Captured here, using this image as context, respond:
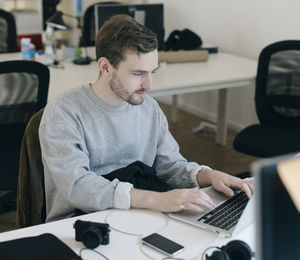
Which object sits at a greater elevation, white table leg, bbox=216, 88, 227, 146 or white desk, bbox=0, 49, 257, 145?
white desk, bbox=0, 49, 257, 145

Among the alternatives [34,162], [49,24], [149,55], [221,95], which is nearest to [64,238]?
[34,162]

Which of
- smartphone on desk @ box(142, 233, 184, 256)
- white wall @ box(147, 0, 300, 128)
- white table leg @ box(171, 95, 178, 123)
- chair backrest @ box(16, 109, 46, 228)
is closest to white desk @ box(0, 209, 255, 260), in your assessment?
smartphone on desk @ box(142, 233, 184, 256)

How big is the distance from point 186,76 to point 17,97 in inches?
50.8

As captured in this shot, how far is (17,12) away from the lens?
19.4 ft

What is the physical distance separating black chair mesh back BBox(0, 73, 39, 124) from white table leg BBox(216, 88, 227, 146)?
1994 millimetres

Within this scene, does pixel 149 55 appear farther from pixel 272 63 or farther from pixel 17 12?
pixel 17 12

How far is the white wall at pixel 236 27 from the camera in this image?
403cm


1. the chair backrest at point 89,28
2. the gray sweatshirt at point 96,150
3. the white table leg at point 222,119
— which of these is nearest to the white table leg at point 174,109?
the white table leg at point 222,119

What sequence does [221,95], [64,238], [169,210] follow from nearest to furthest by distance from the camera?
[64,238] < [169,210] < [221,95]

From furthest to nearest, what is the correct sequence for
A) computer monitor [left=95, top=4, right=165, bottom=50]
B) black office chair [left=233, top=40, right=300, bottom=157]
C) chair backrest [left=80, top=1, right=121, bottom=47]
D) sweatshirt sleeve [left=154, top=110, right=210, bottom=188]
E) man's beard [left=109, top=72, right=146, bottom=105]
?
chair backrest [left=80, top=1, right=121, bottom=47] < computer monitor [left=95, top=4, right=165, bottom=50] < black office chair [left=233, top=40, right=300, bottom=157] < sweatshirt sleeve [left=154, top=110, right=210, bottom=188] < man's beard [left=109, top=72, right=146, bottom=105]

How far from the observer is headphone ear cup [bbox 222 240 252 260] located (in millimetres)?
1273

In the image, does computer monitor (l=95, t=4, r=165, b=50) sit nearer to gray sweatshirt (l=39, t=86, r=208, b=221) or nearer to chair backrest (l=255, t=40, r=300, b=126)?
chair backrest (l=255, t=40, r=300, b=126)

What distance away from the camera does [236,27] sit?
4.46 m

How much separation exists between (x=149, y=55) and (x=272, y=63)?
174 cm
